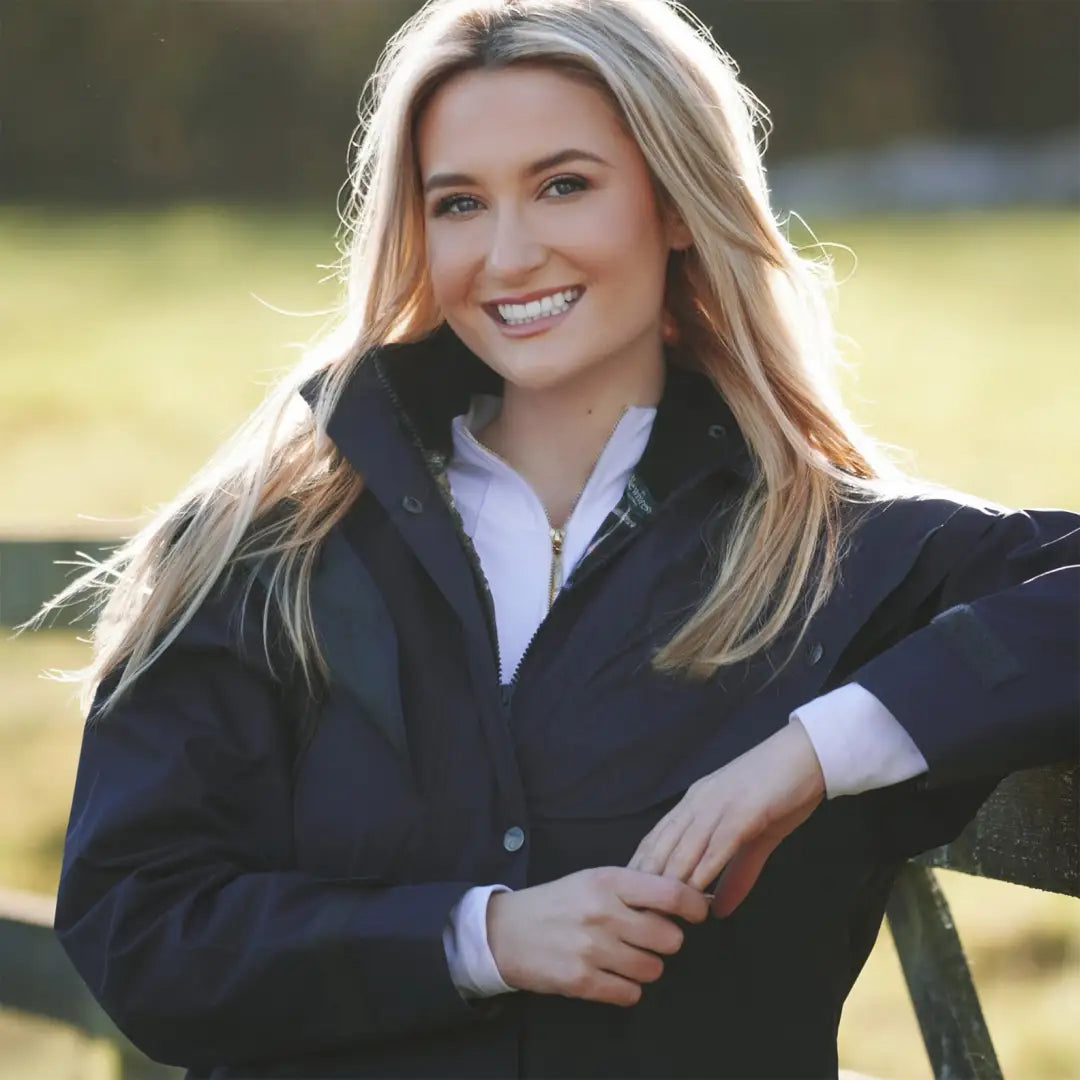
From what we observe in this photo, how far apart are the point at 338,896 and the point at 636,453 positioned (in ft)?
2.22

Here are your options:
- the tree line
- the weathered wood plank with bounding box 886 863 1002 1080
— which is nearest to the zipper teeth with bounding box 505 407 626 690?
the weathered wood plank with bounding box 886 863 1002 1080

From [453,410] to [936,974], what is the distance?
0.98m

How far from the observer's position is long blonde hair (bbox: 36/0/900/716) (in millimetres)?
2051

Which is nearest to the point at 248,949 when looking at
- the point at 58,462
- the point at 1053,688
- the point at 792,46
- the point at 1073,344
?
the point at 1053,688

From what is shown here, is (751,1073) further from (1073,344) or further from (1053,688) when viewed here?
(1073,344)

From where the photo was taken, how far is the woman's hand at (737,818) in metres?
1.77

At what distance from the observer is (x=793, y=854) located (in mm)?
1956

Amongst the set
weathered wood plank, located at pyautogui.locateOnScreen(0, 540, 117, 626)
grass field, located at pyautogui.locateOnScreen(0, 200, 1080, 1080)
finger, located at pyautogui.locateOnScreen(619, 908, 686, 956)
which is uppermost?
finger, located at pyautogui.locateOnScreen(619, 908, 686, 956)

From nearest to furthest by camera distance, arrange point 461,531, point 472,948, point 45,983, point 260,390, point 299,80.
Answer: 1. point 472,948
2. point 461,531
3. point 45,983
4. point 260,390
5. point 299,80

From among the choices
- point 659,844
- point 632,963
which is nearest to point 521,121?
point 659,844

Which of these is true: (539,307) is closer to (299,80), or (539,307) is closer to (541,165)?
(541,165)

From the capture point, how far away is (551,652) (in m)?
2.01

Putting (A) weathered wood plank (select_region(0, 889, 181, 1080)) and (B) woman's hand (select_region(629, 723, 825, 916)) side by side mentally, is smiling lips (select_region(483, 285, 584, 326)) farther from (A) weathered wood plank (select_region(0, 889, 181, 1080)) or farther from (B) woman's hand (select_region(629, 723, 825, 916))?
(A) weathered wood plank (select_region(0, 889, 181, 1080))

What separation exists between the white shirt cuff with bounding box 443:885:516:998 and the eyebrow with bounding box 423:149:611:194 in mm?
841
